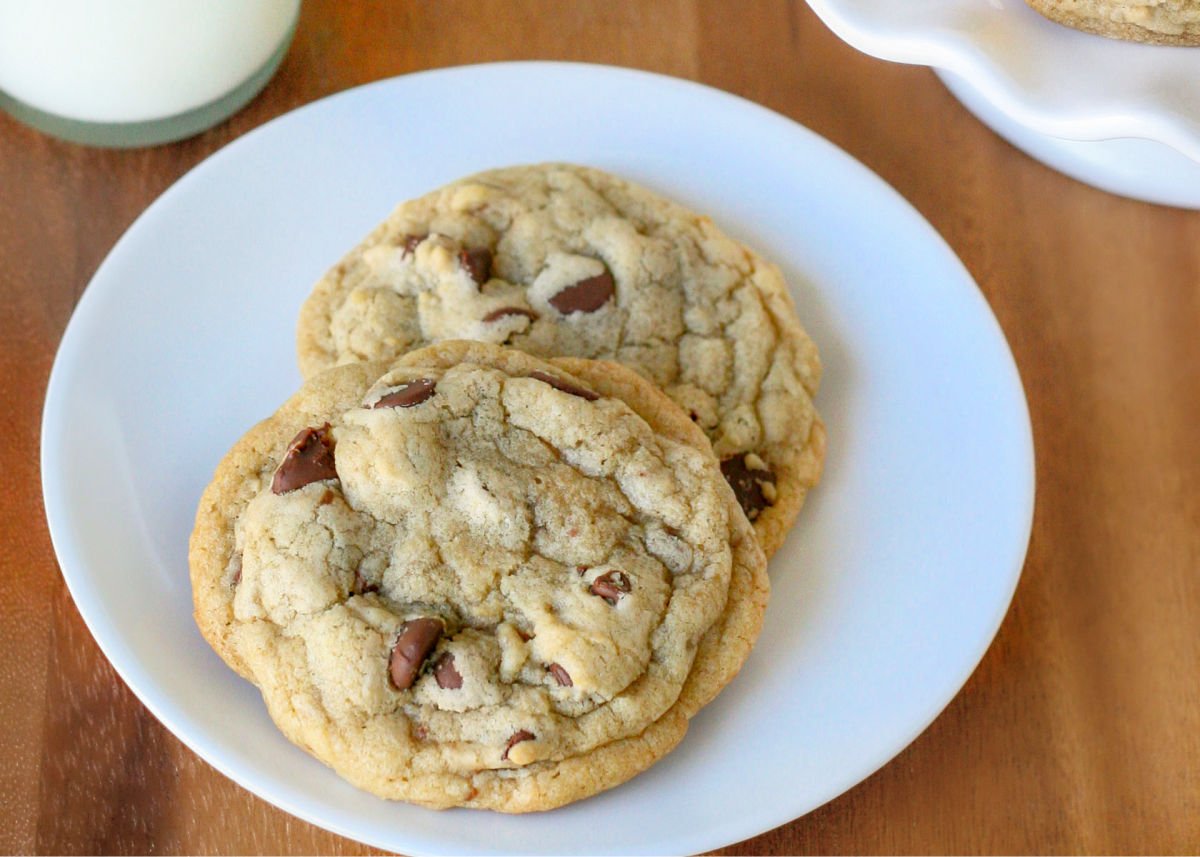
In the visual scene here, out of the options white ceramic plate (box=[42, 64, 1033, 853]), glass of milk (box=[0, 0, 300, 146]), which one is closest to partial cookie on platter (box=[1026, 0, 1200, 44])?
white ceramic plate (box=[42, 64, 1033, 853])

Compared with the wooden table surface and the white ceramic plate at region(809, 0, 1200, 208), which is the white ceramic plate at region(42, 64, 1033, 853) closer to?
the wooden table surface

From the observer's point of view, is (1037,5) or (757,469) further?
(757,469)

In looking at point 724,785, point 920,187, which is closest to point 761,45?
point 920,187

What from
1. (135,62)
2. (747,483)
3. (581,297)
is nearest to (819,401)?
(747,483)

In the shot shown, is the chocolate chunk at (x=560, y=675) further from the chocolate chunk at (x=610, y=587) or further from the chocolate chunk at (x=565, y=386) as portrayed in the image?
the chocolate chunk at (x=565, y=386)

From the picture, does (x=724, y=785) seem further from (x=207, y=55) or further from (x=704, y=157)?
(x=207, y=55)
